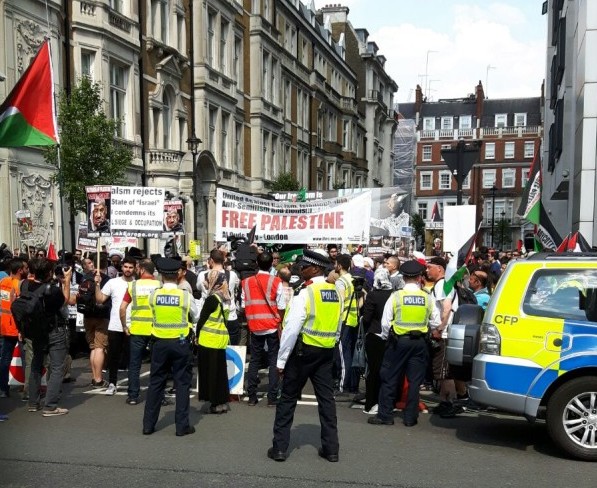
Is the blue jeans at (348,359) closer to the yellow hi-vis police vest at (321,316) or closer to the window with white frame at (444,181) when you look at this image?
the yellow hi-vis police vest at (321,316)

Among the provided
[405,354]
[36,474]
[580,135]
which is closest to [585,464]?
[405,354]

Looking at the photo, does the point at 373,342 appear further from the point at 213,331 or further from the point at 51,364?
the point at 51,364

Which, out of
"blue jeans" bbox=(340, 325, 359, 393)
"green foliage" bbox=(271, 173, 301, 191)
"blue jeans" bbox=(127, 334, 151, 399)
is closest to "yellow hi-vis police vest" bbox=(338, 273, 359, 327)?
"blue jeans" bbox=(340, 325, 359, 393)

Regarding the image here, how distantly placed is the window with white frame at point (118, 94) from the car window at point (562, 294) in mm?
19195

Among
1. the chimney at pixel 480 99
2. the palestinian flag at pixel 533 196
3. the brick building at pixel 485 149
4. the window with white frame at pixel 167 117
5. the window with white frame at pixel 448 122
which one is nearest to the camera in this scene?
the palestinian flag at pixel 533 196

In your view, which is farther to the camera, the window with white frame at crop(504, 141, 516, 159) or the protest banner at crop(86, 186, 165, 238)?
the window with white frame at crop(504, 141, 516, 159)

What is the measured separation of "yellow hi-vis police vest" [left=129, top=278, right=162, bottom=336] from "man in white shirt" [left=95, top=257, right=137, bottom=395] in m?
→ 0.72

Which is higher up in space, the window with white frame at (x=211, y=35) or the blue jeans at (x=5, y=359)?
the window with white frame at (x=211, y=35)

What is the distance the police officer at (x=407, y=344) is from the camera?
7.07 metres

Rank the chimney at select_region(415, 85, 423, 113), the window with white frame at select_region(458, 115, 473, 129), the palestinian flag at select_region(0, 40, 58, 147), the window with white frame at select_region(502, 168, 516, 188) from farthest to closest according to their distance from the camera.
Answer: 1. the chimney at select_region(415, 85, 423, 113)
2. the window with white frame at select_region(458, 115, 473, 129)
3. the window with white frame at select_region(502, 168, 516, 188)
4. the palestinian flag at select_region(0, 40, 58, 147)

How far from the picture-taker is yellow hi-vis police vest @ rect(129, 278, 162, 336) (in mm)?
7961

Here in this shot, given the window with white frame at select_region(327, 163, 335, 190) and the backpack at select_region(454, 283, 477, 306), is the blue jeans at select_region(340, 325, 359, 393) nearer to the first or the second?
the backpack at select_region(454, 283, 477, 306)

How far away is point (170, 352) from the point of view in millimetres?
Answer: 6629

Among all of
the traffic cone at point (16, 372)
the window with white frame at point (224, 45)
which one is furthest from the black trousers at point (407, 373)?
the window with white frame at point (224, 45)
